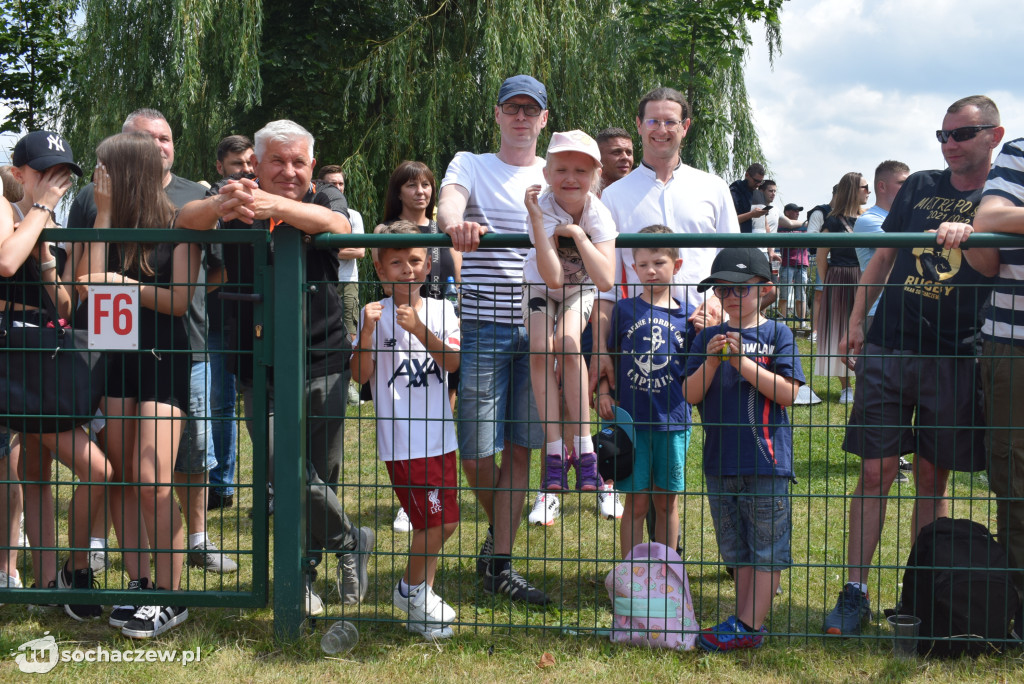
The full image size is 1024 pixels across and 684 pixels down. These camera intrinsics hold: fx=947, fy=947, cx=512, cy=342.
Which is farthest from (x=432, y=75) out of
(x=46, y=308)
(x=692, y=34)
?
(x=46, y=308)

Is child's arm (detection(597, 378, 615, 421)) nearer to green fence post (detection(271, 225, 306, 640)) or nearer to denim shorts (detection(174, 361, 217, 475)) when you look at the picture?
green fence post (detection(271, 225, 306, 640))

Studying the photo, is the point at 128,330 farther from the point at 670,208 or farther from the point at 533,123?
the point at 670,208

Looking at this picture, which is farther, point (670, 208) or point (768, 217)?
point (768, 217)

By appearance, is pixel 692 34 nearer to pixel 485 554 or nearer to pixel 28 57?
pixel 485 554

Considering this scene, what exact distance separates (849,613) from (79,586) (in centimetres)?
316

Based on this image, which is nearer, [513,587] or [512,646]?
[512,646]

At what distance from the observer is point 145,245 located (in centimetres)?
367

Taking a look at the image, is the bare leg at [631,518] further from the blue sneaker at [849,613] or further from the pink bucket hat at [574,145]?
the pink bucket hat at [574,145]

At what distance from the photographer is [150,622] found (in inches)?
144

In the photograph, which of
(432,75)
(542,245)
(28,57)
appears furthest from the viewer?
(28,57)

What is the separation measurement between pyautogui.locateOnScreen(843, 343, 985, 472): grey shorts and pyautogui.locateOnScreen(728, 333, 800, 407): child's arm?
0.30m

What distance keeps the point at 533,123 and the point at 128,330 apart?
1906mm

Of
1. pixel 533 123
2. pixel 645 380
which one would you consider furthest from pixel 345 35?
pixel 645 380

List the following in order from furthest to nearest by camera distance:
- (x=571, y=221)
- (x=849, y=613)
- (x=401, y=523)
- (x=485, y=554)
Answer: (x=401, y=523)
(x=485, y=554)
(x=849, y=613)
(x=571, y=221)
